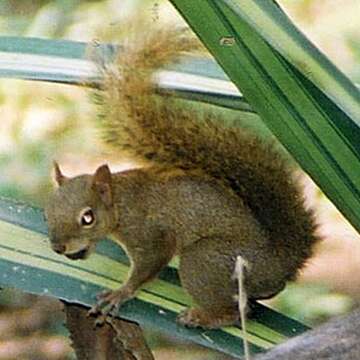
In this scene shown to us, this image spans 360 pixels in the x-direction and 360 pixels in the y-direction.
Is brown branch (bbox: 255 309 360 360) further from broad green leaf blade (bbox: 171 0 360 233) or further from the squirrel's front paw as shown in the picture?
the squirrel's front paw

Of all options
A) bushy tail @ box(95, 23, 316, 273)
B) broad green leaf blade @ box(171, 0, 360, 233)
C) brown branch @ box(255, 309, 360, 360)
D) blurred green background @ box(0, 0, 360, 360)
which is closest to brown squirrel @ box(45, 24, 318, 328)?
bushy tail @ box(95, 23, 316, 273)

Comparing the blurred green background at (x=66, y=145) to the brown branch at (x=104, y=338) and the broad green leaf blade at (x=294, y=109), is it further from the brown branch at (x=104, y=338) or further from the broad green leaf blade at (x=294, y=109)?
the broad green leaf blade at (x=294, y=109)

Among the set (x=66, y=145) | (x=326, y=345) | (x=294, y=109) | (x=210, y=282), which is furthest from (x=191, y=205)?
(x=66, y=145)

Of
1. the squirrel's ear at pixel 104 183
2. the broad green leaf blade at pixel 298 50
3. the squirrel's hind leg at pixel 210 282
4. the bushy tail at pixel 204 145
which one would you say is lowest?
the squirrel's hind leg at pixel 210 282

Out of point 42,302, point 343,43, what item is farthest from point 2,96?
point 343,43

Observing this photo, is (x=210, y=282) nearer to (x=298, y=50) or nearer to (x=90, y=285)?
(x=90, y=285)

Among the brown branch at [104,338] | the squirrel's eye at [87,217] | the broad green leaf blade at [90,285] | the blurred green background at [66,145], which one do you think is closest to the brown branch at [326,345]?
the broad green leaf blade at [90,285]

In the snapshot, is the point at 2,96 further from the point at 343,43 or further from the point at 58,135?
the point at 343,43

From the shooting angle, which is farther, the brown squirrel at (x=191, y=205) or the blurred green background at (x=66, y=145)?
the blurred green background at (x=66, y=145)

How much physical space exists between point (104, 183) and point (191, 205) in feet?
0.30

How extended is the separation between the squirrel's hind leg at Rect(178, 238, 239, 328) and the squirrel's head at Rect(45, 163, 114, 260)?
0.29ft

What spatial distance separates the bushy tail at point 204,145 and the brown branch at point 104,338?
0.54ft

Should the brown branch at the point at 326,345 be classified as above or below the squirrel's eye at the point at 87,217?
above

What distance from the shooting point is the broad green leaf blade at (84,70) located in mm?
1391
